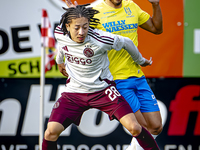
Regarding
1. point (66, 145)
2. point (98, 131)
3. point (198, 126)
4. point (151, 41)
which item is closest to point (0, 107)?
point (66, 145)

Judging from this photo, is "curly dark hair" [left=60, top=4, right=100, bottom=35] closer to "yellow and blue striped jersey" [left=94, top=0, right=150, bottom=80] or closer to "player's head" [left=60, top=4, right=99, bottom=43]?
"player's head" [left=60, top=4, right=99, bottom=43]

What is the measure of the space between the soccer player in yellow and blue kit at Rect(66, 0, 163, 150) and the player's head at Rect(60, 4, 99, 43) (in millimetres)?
457

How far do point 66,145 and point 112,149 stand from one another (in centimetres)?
71

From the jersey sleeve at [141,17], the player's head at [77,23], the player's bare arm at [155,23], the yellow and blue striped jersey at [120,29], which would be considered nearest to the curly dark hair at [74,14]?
the player's head at [77,23]

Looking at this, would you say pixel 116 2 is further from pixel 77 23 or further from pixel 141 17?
pixel 77 23

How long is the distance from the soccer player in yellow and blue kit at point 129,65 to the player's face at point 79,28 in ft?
1.79

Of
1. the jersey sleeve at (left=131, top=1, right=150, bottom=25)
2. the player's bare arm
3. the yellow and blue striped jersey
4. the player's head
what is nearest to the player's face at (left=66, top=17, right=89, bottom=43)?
the player's head

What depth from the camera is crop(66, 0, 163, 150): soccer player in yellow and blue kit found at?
364 cm

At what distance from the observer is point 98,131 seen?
5527mm

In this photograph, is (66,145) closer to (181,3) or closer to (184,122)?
(184,122)

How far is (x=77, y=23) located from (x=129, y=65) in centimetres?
85

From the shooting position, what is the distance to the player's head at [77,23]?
3.10 meters

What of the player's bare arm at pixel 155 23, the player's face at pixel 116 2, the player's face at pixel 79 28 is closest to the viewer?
the player's face at pixel 79 28

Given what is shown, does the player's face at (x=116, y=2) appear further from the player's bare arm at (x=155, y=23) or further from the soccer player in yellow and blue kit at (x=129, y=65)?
the player's bare arm at (x=155, y=23)
